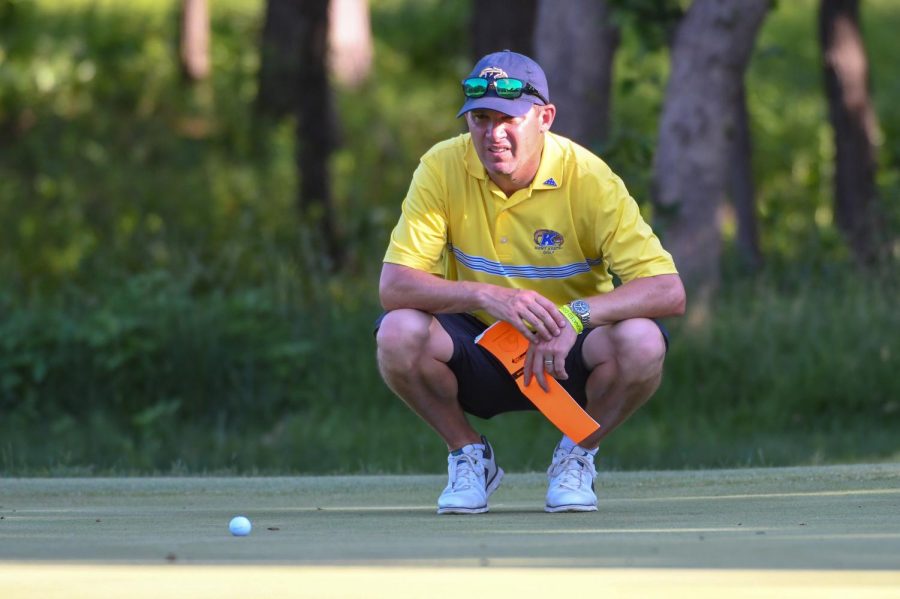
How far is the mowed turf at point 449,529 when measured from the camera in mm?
3936

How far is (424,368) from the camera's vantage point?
6.04m

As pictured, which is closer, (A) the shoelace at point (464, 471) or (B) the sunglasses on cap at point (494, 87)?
(B) the sunglasses on cap at point (494, 87)

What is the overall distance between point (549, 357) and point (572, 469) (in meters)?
0.46

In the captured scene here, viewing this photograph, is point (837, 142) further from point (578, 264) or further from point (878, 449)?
point (578, 264)

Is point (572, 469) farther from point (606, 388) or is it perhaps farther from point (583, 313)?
point (583, 313)

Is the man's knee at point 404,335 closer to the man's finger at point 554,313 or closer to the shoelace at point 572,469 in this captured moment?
the man's finger at point 554,313

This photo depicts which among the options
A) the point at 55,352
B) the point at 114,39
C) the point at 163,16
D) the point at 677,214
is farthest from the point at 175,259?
the point at 163,16

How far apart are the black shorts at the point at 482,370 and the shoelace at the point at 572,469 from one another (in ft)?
0.94

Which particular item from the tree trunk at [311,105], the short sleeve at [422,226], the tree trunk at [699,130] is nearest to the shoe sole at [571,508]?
the short sleeve at [422,226]

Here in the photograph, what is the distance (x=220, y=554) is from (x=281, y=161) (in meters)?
16.8

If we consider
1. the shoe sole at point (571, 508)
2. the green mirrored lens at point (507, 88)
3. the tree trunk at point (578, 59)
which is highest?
the tree trunk at point (578, 59)

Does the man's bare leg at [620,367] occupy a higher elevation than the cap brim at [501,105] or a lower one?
lower

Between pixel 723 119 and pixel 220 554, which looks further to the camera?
pixel 723 119

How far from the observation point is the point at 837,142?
15398mm
